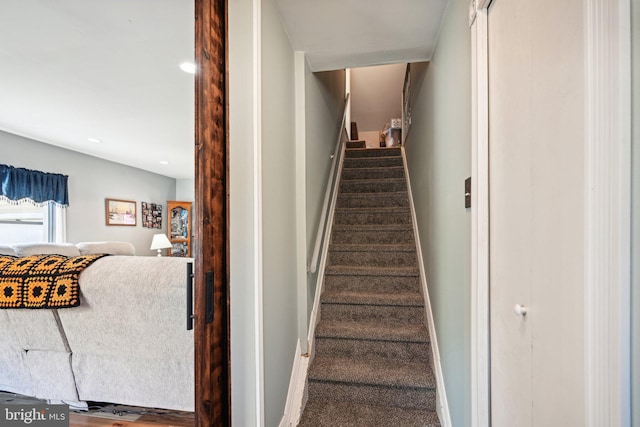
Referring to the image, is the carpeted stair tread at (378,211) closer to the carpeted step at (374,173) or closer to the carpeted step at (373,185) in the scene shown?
the carpeted step at (373,185)

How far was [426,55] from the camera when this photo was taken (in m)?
1.87

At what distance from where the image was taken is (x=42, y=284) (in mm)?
1573

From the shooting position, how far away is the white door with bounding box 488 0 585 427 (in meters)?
0.53

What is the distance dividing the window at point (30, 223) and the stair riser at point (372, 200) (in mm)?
3731

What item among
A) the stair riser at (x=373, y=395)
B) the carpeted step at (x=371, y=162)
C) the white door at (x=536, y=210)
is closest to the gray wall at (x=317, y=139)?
the stair riser at (x=373, y=395)

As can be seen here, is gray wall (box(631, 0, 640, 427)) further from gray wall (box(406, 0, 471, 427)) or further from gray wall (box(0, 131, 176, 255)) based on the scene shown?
gray wall (box(0, 131, 176, 255))

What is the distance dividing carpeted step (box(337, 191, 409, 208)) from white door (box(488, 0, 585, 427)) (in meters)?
2.22

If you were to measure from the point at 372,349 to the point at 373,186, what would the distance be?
202 centimetres

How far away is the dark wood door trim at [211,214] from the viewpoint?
0.83 meters

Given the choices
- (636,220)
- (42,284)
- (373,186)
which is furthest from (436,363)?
(42,284)

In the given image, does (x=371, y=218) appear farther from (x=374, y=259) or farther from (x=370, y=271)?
(x=370, y=271)

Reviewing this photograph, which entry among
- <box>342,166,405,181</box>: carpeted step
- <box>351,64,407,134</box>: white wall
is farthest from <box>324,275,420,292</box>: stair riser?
<box>351,64,407,134</box>: white wall

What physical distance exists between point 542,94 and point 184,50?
6.55 feet

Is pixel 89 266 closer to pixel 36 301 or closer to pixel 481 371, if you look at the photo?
pixel 36 301
